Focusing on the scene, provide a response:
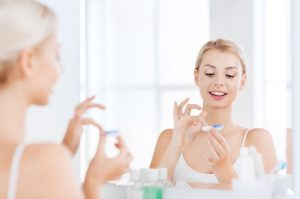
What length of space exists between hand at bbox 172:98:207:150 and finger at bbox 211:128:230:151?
55 mm

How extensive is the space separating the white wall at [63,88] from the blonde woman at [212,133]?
0.87 feet

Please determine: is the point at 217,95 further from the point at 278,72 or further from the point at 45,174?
the point at 45,174

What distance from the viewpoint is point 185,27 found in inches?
53.2

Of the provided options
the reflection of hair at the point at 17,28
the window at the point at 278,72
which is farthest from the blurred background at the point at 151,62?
the reflection of hair at the point at 17,28

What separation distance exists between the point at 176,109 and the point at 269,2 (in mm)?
343

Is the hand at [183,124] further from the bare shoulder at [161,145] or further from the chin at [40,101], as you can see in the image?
the chin at [40,101]

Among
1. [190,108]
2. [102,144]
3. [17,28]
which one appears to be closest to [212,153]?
[190,108]

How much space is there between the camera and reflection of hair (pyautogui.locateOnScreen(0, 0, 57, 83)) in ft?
3.14

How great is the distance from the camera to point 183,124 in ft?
4.47

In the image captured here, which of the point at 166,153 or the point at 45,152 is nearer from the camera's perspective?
the point at 45,152

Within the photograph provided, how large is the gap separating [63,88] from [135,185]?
32cm

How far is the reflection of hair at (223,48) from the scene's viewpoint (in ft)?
4.27

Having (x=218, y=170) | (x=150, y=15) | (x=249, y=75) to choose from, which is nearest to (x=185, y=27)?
(x=150, y=15)

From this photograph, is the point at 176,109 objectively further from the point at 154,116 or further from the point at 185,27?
the point at 185,27
